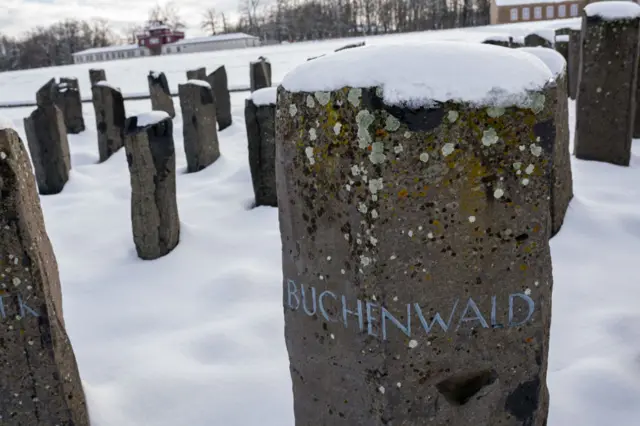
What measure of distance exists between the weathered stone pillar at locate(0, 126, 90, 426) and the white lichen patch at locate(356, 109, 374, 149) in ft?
4.56

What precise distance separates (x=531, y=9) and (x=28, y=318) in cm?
4560

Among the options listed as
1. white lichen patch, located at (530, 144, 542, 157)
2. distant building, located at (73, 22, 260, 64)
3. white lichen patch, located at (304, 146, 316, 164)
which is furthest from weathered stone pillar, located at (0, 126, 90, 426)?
distant building, located at (73, 22, 260, 64)

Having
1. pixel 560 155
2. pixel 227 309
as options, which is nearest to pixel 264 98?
pixel 227 309

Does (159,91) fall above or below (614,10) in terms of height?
below

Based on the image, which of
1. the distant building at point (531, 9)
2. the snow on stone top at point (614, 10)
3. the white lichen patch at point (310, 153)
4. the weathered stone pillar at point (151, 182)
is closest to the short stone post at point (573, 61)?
the snow on stone top at point (614, 10)

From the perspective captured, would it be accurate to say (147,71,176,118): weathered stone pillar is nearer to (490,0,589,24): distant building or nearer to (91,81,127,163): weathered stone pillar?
(91,81,127,163): weathered stone pillar

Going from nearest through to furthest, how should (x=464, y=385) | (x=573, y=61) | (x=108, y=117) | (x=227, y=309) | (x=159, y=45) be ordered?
1. (x=464, y=385)
2. (x=227, y=309)
3. (x=108, y=117)
4. (x=573, y=61)
5. (x=159, y=45)

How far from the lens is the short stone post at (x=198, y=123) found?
6461 mm

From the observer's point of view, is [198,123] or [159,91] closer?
[198,123]

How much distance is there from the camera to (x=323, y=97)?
1621 mm

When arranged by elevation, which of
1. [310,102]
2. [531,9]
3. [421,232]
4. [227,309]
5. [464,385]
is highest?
[531,9]

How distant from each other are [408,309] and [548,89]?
71 centimetres

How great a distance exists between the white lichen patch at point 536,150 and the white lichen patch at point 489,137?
11 centimetres

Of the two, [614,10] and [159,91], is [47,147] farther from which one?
[614,10]
